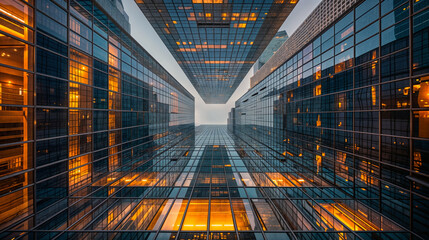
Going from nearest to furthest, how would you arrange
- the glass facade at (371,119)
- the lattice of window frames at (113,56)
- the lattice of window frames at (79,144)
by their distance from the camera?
the glass facade at (371,119) → the lattice of window frames at (79,144) → the lattice of window frames at (113,56)

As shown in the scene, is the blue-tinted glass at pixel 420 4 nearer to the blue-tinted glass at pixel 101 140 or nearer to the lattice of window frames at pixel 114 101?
the lattice of window frames at pixel 114 101

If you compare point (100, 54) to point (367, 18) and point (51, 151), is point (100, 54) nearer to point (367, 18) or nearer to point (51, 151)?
point (51, 151)

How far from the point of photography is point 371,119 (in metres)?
10.3

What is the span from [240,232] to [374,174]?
419 inches

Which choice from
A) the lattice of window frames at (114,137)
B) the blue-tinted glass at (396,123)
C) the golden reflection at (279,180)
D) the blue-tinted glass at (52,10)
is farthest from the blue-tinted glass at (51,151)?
the blue-tinted glass at (396,123)

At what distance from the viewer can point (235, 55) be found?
30.2 m

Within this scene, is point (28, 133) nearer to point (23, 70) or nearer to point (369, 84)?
point (23, 70)

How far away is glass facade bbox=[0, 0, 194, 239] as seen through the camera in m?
7.10

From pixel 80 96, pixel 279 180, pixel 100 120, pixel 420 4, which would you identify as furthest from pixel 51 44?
pixel 420 4

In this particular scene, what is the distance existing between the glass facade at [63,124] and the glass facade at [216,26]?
6898 millimetres

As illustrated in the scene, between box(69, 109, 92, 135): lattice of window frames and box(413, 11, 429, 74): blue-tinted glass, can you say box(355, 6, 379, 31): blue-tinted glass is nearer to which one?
box(413, 11, 429, 74): blue-tinted glass

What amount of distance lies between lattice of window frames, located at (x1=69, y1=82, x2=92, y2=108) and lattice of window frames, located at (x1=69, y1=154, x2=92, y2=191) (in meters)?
4.28

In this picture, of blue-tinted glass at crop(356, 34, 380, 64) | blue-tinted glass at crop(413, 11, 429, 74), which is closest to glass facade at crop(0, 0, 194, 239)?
blue-tinted glass at crop(413, 11, 429, 74)

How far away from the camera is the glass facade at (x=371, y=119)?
7.54 metres
